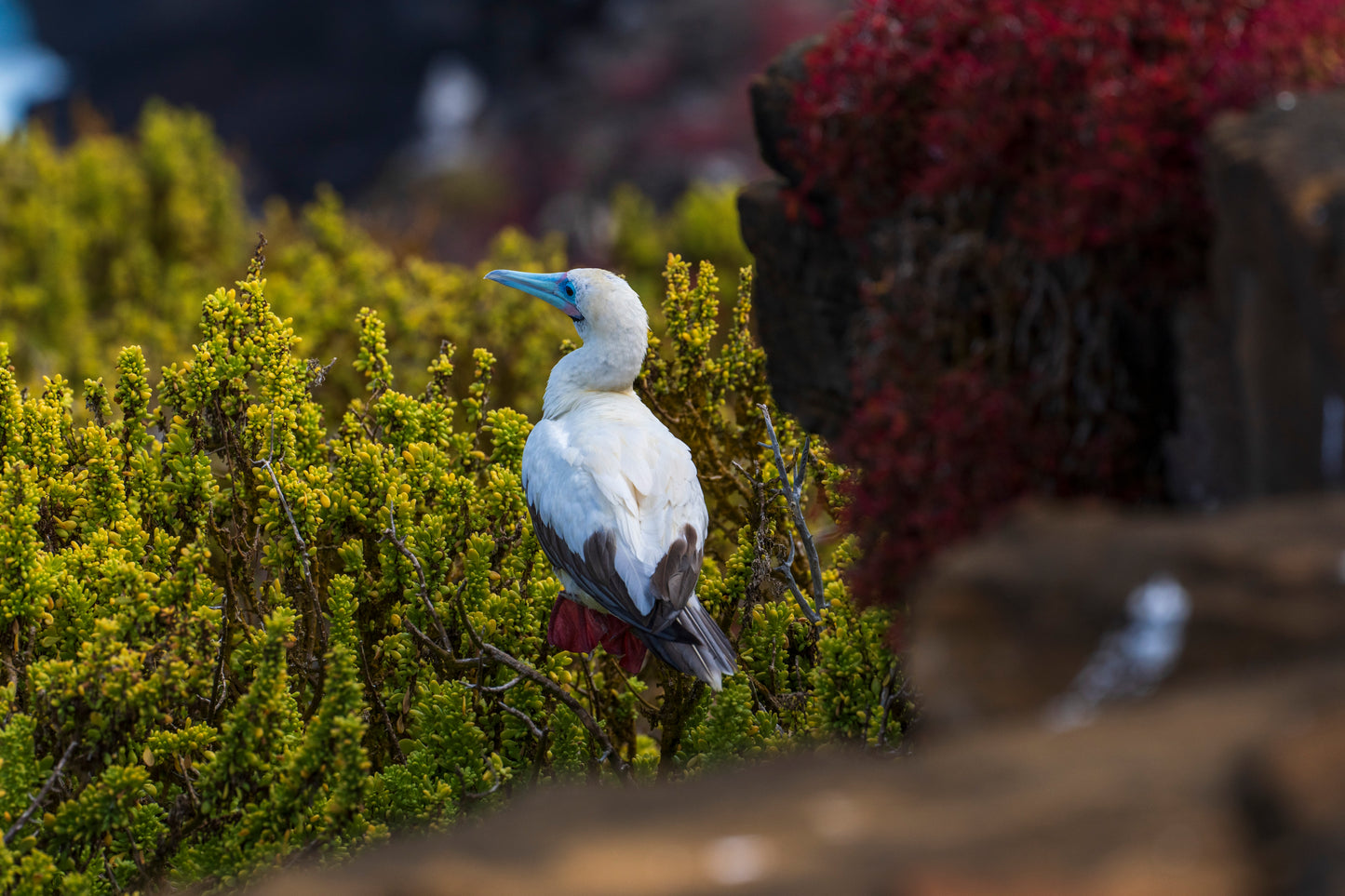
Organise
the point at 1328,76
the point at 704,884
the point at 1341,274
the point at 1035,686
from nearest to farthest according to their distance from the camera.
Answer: the point at 704,884 < the point at 1035,686 < the point at 1341,274 < the point at 1328,76

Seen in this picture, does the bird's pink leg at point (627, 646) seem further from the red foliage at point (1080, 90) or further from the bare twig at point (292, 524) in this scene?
the red foliage at point (1080, 90)

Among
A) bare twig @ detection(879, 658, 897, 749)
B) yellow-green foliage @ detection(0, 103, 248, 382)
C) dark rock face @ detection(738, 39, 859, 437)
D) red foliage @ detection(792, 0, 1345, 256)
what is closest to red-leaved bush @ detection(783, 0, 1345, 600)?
red foliage @ detection(792, 0, 1345, 256)

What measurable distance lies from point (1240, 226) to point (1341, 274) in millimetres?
318

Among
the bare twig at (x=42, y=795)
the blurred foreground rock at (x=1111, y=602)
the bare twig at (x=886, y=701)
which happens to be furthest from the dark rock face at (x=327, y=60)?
the blurred foreground rock at (x=1111, y=602)

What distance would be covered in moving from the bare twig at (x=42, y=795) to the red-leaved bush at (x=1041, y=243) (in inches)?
84.9

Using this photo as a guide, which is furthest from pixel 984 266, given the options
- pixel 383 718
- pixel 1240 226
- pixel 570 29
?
pixel 570 29

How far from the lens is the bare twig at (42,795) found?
3.11 m

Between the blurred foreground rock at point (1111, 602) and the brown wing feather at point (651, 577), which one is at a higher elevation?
the blurred foreground rock at point (1111, 602)

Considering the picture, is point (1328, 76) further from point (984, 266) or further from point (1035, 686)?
point (1035, 686)

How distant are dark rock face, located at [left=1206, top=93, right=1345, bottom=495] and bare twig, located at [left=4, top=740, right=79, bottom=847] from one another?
2.95 m

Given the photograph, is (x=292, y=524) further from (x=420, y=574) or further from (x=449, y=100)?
(x=449, y=100)

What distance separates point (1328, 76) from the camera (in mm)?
2357

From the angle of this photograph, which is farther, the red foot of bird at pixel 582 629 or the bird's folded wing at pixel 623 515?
the red foot of bird at pixel 582 629

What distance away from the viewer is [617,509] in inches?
151
